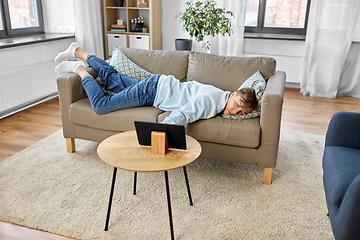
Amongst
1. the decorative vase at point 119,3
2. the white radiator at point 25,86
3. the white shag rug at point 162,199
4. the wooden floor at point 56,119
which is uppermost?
the decorative vase at point 119,3

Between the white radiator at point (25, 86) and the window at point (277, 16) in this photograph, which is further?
the window at point (277, 16)

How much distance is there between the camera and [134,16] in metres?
4.55

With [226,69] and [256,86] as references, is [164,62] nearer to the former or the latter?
[226,69]

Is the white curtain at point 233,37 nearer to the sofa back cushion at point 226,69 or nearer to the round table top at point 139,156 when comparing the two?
the sofa back cushion at point 226,69

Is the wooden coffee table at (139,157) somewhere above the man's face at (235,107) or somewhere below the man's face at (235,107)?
below

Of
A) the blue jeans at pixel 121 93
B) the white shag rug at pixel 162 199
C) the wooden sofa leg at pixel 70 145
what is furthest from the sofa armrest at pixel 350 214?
the wooden sofa leg at pixel 70 145

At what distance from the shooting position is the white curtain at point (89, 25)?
13.7 feet

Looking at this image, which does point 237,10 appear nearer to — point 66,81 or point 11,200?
point 66,81

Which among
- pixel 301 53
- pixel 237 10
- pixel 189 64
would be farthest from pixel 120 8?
pixel 301 53

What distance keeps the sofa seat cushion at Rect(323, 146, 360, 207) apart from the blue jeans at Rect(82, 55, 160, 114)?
4.29 ft

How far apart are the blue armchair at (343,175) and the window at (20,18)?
366 cm

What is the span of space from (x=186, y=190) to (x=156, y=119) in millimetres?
544

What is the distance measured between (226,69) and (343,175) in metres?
1.36

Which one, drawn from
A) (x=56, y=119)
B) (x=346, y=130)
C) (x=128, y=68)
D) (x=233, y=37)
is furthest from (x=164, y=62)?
(x=233, y=37)
